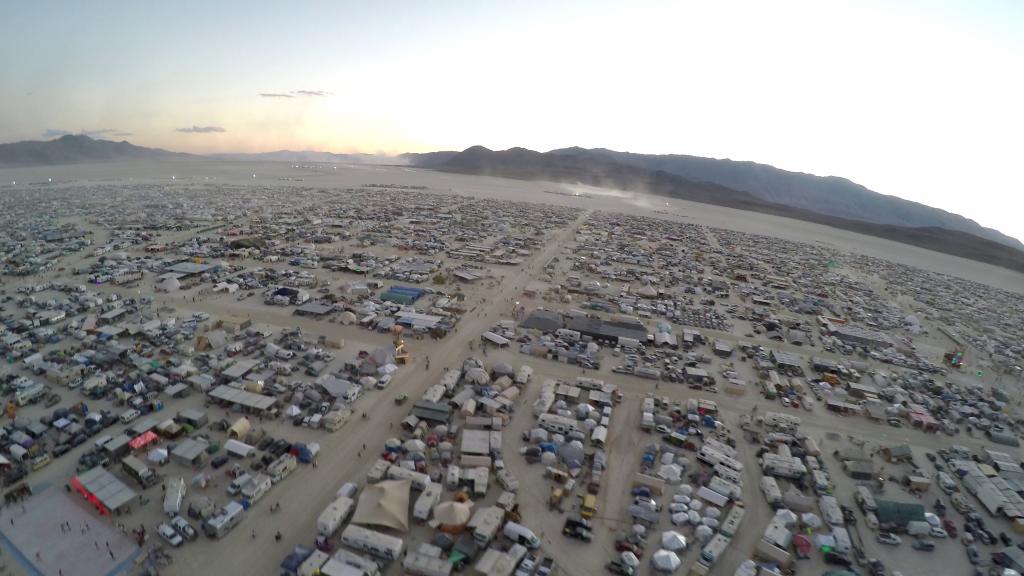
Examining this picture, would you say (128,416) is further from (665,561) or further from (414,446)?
(665,561)

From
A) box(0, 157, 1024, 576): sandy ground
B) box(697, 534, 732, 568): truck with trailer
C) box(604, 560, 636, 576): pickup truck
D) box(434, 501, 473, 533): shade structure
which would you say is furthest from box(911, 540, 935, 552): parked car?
box(434, 501, 473, 533): shade structure

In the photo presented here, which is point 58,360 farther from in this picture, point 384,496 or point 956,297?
point 956,297

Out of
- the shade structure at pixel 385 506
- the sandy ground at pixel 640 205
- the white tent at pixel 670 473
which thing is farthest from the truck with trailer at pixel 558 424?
the sandy ground at pixel 640 205

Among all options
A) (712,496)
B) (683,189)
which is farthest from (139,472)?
(683,189)

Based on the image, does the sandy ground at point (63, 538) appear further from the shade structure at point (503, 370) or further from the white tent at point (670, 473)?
the white tent at point (670, 473)

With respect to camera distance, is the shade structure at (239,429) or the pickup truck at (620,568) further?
the shade structure at (239,429)

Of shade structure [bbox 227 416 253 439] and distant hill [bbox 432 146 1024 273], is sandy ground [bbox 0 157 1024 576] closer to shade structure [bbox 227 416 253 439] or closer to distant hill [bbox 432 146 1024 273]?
shade structure [bbox 227 416 253 439]
